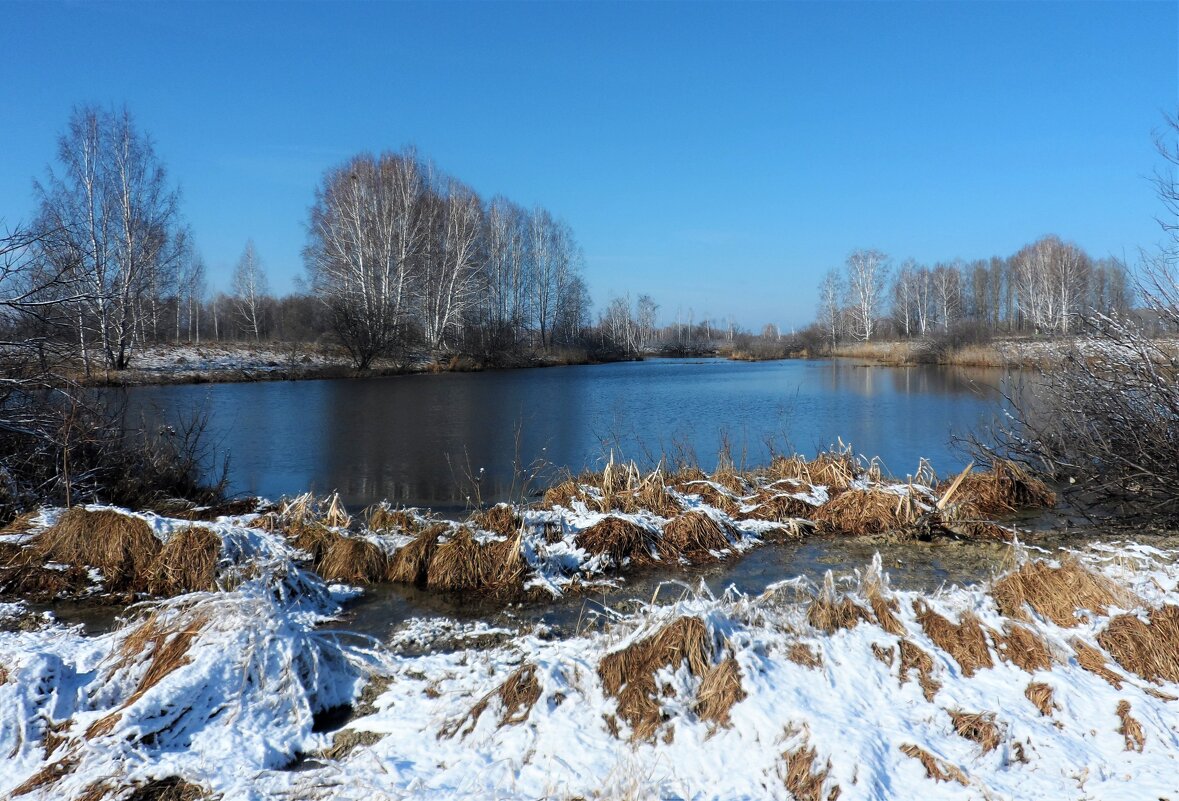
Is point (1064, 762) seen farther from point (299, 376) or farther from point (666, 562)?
point (299, 376)

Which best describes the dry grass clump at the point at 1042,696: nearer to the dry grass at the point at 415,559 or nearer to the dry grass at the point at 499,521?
the dry grass at the point at 499,521

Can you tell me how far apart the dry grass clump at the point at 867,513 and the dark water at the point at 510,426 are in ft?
6.06

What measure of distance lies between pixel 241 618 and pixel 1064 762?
4.16m

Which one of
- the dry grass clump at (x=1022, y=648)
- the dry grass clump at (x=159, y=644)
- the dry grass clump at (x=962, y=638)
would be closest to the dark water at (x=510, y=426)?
the dry grass clump at (x=159, y=644)

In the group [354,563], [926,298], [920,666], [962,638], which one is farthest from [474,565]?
[926,298]

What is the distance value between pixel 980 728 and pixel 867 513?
5329 millimetres

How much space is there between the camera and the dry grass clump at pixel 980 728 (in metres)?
3.24

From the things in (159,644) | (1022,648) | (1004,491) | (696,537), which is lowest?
(696,537)

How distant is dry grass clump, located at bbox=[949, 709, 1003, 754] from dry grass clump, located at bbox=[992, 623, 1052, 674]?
2.13ft

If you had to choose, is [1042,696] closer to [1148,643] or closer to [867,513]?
[1148,643]

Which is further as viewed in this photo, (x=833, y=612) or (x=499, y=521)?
(x=499, y=521)

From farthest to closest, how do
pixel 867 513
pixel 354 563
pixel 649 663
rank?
pixel 867 513
pixel 354 563
pixel 649 663

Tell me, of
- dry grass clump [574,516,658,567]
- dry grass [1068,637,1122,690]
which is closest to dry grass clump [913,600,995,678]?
dry grass [1068,637,1122,690]

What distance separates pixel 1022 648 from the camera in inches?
156
